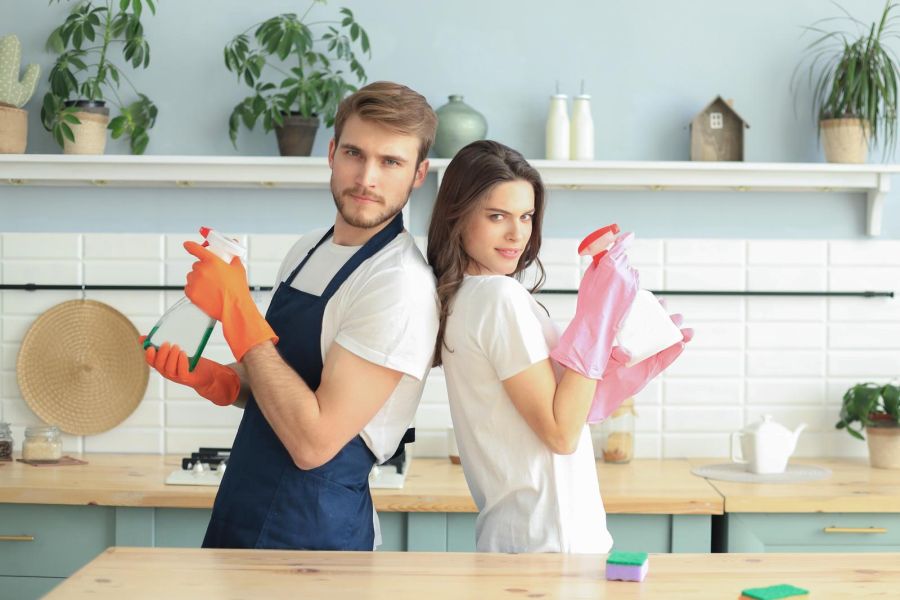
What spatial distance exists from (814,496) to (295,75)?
1851 millimetres

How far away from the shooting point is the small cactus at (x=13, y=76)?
3.01m

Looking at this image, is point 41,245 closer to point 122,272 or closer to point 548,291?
point 122,272

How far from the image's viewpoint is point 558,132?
3062 millimetres

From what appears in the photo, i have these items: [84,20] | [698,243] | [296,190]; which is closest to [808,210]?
[698,243]

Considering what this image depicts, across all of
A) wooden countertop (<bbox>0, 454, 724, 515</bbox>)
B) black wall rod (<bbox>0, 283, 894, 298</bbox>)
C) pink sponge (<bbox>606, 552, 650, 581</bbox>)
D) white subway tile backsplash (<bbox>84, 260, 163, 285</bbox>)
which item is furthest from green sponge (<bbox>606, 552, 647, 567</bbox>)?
white subway tile backsplash (<bbox>84, 260, 163, 285</bbox>)

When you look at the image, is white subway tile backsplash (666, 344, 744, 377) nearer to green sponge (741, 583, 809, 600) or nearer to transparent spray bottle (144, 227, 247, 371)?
transparent spray bottle (144, 227, 247, 371)

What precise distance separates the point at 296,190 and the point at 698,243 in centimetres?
122

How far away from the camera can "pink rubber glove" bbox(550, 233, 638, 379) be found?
1.68 metres

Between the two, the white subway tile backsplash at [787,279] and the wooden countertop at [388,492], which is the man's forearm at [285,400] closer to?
the wooden countertop at [388,492]

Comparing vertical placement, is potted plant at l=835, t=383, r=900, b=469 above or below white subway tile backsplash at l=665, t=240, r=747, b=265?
below

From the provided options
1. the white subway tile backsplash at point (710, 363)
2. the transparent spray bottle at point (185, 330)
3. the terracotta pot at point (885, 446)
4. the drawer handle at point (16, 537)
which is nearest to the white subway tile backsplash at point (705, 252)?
the white subway tile backsplash at point (710, 363)

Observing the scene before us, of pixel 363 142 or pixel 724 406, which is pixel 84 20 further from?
pixel 724 406

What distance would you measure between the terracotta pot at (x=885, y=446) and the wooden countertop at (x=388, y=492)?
22.4 inches

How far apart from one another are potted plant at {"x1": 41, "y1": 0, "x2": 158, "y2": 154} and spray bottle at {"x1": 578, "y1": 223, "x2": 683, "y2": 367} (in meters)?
1.74
